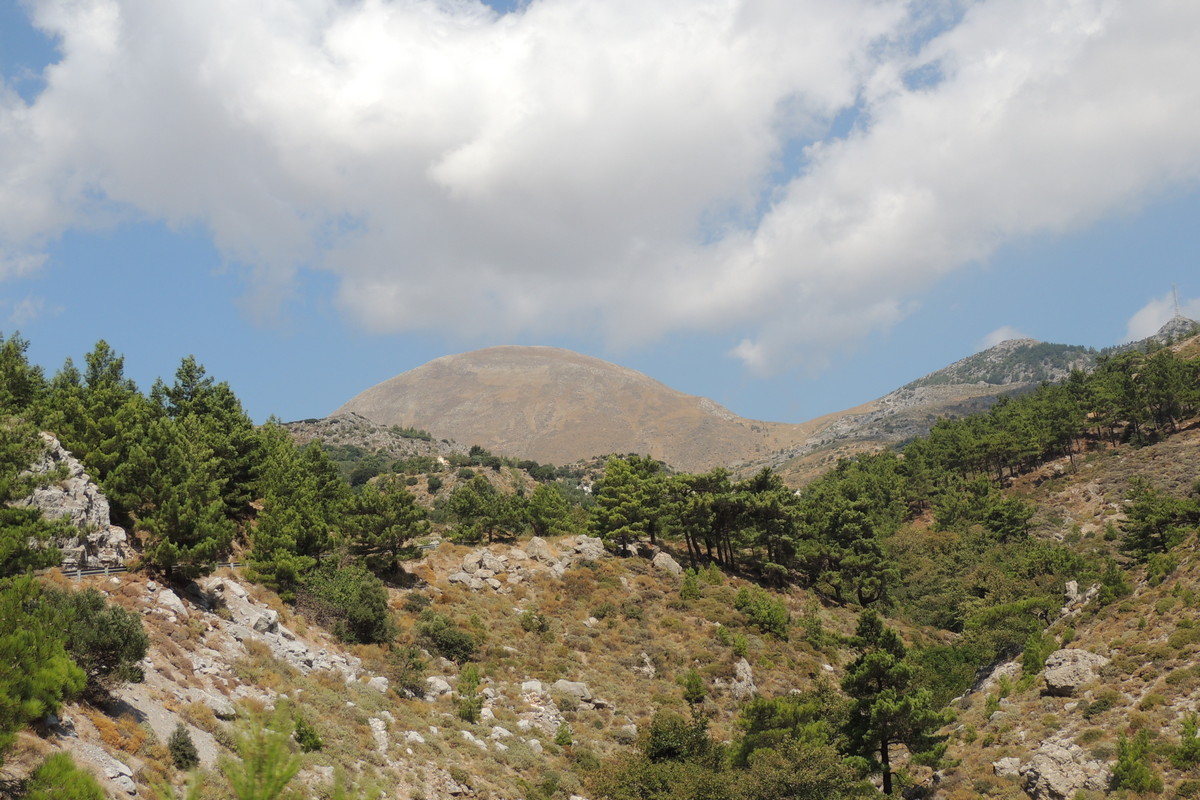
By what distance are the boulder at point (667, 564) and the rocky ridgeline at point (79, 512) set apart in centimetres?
4242

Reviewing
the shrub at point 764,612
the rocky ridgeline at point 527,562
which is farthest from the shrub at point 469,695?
the shrub at point 764,612

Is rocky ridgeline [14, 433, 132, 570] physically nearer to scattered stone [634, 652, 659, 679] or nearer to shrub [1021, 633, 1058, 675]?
scattered stone [634, 652, 659, 679]

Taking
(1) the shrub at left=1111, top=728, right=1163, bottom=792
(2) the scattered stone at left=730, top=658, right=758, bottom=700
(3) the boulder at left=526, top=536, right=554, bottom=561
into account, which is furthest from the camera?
(3) the boulder at left=526, top=536, right=554, bottom=561

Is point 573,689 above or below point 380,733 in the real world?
below

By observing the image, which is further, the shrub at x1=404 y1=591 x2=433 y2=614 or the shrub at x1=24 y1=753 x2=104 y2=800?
the shrub at x1=404 y1=591 x2=433 y2=614

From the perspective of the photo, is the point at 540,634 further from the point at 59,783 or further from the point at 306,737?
the point at 59,783

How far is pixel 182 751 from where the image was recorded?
1978 cm

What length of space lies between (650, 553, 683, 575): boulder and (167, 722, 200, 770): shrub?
47122 mm

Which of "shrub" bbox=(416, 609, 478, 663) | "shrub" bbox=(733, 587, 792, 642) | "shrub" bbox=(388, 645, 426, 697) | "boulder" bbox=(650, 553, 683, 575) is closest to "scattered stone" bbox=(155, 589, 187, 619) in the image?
"shrub" bbox=(388, 645, 426, 697)

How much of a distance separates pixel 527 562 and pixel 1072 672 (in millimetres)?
38679

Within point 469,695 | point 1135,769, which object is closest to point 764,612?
point 469,695

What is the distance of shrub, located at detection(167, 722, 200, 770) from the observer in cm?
1953

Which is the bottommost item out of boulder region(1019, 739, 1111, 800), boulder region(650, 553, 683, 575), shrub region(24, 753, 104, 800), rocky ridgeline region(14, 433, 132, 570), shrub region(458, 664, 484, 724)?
boulder region(1019, 739, 1111, 800)

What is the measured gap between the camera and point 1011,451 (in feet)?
310
